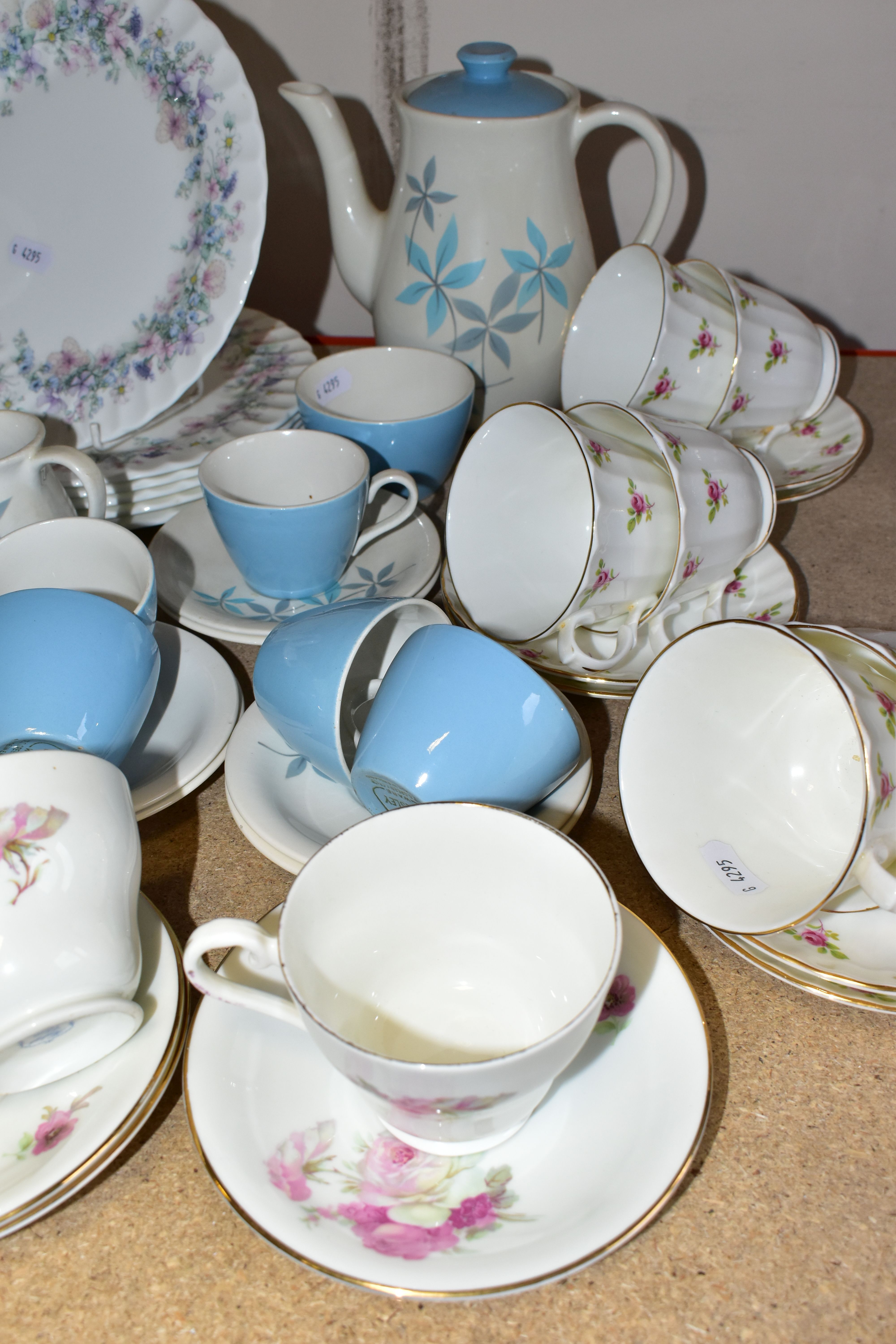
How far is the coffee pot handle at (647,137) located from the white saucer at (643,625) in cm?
33

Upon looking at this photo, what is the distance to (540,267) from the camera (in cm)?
88

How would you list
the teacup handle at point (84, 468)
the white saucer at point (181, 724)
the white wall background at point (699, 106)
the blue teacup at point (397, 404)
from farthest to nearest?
the white wall background at point (699, 106) < the blue teacup at point (397, 404) < the teacup handle at point (84, 468) < the white saucer at point (181, 724)

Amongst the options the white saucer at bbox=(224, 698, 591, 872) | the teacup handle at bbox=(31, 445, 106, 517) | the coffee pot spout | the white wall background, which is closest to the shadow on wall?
the white wall background

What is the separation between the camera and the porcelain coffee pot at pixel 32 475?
2.31 ft

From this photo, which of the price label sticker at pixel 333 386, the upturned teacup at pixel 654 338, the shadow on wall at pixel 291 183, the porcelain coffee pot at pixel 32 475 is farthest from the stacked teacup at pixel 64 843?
the shadow on wall at pixel 291 183

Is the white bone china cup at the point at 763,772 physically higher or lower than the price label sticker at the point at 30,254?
lower

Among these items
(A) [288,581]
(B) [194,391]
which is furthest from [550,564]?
(B) [194,391]

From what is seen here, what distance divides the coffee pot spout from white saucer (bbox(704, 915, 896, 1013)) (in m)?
0.69

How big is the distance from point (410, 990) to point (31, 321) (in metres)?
0.70

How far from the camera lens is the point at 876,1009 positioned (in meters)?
0.49

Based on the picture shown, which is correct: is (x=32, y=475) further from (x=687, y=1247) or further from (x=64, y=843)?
(x=687, y=1247)

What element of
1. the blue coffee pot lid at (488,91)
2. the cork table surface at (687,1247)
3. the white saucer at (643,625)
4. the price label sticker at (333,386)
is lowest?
the cork table surface at (687,1247)

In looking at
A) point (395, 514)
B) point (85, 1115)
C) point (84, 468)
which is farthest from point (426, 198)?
point (85, 1115)

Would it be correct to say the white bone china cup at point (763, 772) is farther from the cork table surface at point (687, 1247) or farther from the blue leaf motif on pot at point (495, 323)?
the blue leaf motif on pot at point (495, 323)
